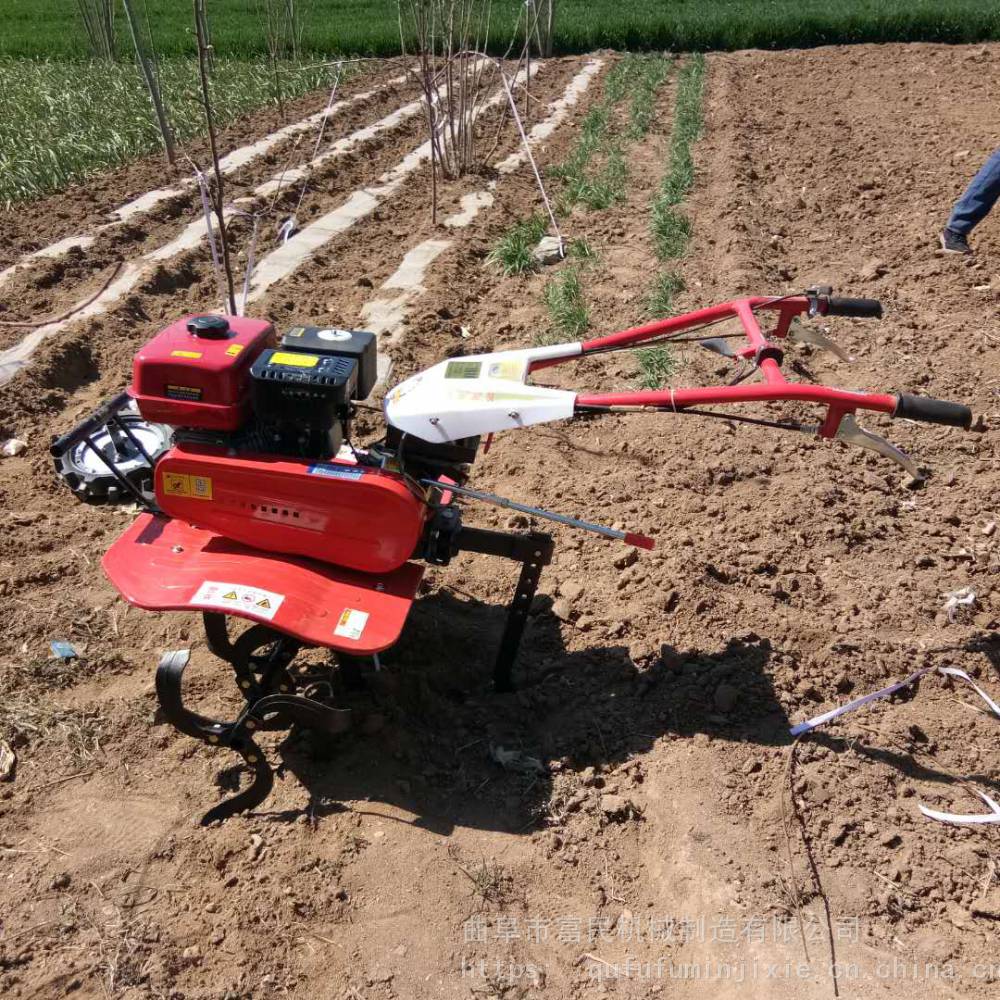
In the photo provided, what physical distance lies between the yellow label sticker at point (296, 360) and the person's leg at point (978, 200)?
5.44 meters

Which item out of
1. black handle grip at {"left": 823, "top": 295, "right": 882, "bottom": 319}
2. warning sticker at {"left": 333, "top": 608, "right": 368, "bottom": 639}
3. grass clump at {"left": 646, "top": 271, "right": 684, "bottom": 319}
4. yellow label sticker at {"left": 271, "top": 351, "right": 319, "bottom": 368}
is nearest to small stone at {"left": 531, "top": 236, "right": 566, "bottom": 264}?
grass clump at {"left": 646, "top": 271, "right": 684, "bottom": 319}

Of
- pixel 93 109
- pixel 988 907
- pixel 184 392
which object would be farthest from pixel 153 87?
pixel 988 907

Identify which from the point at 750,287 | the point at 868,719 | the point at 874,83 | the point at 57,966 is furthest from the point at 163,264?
the point at 874,83

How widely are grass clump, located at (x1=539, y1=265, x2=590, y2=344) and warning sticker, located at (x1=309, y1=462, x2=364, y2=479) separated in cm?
290

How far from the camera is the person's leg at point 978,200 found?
6.22 meters

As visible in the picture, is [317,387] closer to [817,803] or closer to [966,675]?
[817,803]

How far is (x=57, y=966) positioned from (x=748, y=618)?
253cm

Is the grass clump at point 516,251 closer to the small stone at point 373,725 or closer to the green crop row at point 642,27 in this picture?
the small stone at point 373,725

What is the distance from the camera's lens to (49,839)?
2766 millimetres

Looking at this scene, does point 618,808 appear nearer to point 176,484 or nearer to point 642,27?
point 176,484

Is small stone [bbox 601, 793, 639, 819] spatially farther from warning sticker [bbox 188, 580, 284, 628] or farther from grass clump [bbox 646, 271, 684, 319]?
grass clump [bbox 646, 271, 684, 319]

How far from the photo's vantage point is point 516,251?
21.7ft

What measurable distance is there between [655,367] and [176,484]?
2.96 metres

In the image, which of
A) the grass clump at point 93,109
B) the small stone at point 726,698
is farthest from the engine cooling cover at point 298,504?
the grass clump at point 93,109
